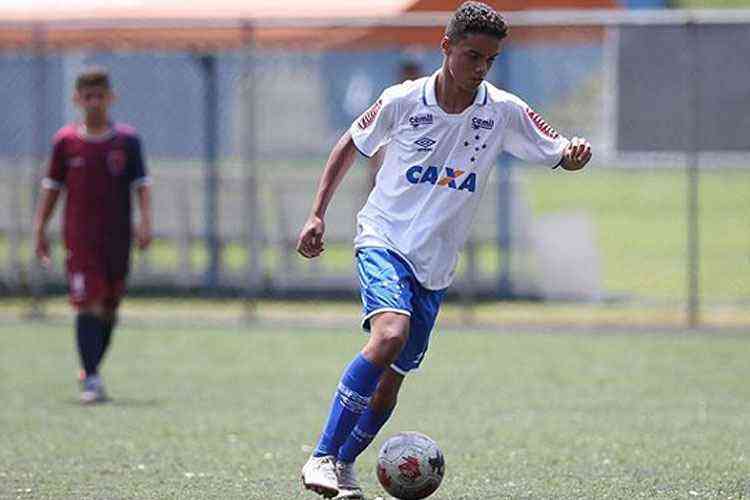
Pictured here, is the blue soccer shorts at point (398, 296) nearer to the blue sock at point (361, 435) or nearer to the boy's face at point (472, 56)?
the blue sock at point (361, 435)

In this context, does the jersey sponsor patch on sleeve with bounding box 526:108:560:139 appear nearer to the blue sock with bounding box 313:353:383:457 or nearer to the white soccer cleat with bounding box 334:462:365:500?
the blue sock with bounding box 313:353:383:457

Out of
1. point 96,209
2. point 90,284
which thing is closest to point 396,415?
point 90,284

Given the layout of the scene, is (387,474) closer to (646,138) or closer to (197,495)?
(197,495)

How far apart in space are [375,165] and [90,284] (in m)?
5.22

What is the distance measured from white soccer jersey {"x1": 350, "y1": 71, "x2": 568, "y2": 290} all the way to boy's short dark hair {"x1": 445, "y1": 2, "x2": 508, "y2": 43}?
0.30m

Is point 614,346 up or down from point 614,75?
down

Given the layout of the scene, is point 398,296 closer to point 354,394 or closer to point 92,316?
point 354,394

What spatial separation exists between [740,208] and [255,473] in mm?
16427

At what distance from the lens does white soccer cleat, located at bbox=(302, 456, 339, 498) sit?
6543 mm

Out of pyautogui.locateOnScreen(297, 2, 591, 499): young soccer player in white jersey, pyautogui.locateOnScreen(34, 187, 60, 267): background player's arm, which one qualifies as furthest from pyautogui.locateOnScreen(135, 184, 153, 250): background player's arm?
pyautogui.locateOnScreen(297, 2, 591, 499): young soccer player in white jersey

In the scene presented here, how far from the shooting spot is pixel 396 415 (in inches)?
394

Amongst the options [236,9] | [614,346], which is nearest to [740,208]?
[236,9]

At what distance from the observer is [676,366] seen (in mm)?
12492

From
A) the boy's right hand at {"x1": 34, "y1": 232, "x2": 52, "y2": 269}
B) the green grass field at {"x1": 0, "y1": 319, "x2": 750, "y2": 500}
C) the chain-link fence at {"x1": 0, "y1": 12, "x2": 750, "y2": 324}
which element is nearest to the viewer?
the green grass field at {"x1": 0, "y1": 319, "x2": 750, "y2": 500}
